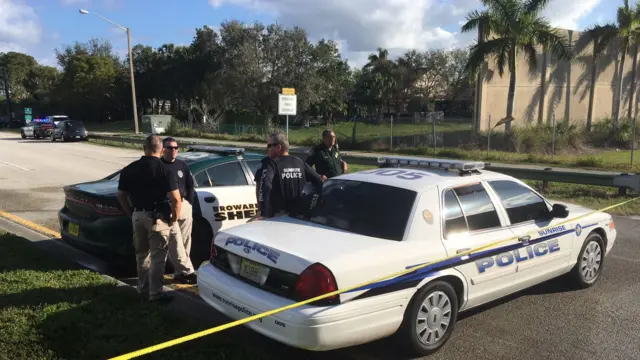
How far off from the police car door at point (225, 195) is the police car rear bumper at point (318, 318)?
2.27 m

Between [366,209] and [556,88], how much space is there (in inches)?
1375

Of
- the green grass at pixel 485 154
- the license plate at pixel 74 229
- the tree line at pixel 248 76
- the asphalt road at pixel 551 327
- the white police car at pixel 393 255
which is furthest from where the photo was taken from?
the tree line at pixel 248 76

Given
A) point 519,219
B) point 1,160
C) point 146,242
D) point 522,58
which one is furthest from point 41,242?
point 522,58

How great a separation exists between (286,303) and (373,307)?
23.3 inches

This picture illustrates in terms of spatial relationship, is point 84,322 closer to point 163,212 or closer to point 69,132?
point 163,212

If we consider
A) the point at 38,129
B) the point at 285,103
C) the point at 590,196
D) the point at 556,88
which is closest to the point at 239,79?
the point at 38,129

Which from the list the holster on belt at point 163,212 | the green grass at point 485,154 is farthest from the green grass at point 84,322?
the green grass at point 485,154

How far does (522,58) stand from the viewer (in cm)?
3177

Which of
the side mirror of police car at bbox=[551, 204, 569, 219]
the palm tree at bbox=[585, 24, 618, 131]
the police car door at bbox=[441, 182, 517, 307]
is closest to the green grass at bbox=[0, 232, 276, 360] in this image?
the police car door at bbox=[441, 182, 517, 307]

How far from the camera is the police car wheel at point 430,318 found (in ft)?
12.3

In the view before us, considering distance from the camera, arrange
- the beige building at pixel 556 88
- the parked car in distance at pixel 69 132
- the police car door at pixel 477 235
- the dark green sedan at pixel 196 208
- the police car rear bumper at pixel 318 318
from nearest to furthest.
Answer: the police car rear bumper at pixel 318 318 < the police car door at pixel 477 235 < the dark green sedan at pixel 196 208 < the beige building at pixel 556 88 < the parked car in distance at pixel 69 132

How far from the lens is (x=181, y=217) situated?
5.18 m

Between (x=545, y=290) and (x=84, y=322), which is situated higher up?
(x=84, y=322)

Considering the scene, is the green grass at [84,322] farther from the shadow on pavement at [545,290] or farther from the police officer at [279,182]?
the shadow on pavement at [545,290]
